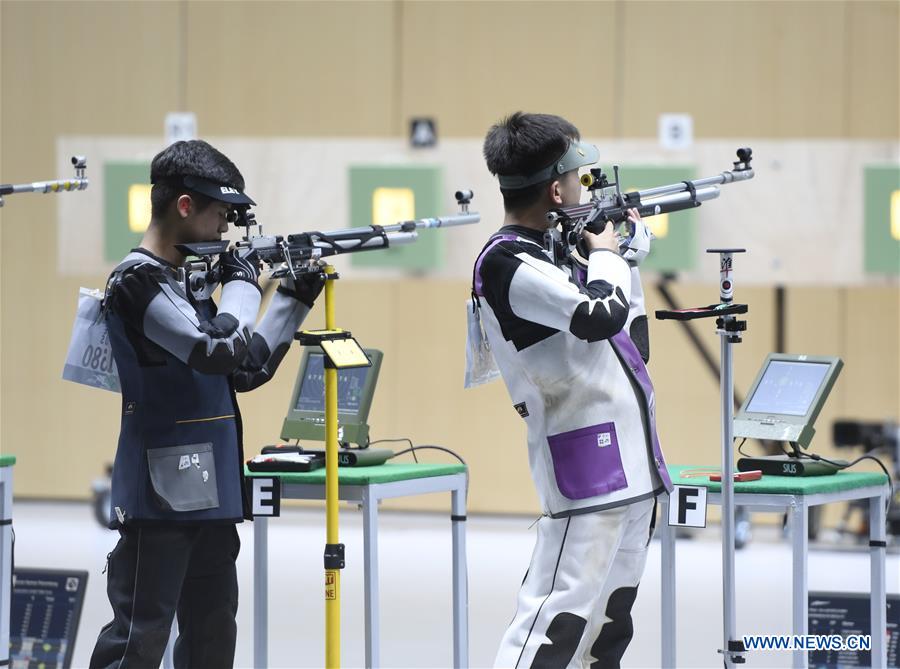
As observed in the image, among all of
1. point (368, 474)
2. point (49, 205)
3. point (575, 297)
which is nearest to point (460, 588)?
point (368, 474)

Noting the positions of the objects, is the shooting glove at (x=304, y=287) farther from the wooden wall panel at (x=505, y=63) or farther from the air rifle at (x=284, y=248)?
the wooden wall panel at (x=505, y=63)

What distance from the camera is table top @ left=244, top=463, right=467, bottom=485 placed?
132 inches

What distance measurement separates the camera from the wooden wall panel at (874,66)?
708 centimetres

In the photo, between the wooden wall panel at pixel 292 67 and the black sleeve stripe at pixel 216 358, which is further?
the wooden wall panel at pixel 292 67

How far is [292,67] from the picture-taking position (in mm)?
7555

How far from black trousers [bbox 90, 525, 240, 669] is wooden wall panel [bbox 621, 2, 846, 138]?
4859 mm

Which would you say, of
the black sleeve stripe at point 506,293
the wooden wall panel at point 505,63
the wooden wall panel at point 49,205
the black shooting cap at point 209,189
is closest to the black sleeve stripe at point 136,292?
the black shooting cap at point 209,189

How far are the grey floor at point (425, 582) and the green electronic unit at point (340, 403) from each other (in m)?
0.97

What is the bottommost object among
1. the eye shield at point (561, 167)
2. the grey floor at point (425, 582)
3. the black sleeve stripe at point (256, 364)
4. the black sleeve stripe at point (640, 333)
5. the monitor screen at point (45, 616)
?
the grey floor at point (425, 582)

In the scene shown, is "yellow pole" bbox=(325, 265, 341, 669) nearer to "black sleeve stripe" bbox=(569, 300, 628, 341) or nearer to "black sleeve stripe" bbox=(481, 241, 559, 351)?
"black sleeve stripe" bbox=(481, 241, 559, 351)

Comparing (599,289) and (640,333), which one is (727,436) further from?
(599,289)

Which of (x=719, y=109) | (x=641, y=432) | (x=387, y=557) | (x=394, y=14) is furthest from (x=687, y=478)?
(x=394, y=14)

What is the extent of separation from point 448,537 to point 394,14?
2949mm

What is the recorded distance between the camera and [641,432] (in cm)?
279
